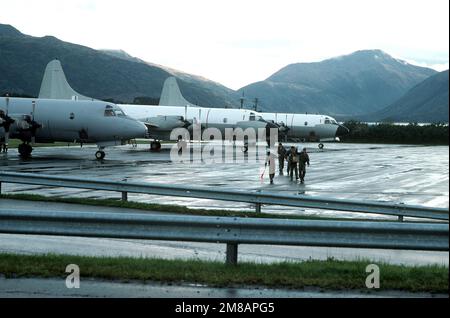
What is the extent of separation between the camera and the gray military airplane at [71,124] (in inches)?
1522

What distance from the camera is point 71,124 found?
38.7 m

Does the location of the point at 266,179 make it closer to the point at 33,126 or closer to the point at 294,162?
the point at 294,162

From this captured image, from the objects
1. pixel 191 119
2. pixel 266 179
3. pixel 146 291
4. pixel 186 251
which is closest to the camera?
pixel 146 291

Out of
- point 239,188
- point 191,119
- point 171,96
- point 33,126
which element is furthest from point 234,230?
point 171,96

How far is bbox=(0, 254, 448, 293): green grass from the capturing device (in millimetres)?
8188

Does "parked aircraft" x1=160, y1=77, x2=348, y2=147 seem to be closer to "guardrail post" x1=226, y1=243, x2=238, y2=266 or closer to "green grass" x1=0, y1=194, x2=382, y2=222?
"green grass" x1=0, y1=194, x2=382, y2=222

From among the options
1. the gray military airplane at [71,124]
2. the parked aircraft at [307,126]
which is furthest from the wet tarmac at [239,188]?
the parked aircraft at [307,126]

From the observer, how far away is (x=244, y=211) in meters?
17.9

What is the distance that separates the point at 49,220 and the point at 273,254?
4.45 meters

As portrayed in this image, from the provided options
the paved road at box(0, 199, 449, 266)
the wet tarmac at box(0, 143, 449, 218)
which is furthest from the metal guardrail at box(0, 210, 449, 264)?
the wet tarmac at box(0, 143, 449, 218)

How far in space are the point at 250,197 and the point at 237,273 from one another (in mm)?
8994

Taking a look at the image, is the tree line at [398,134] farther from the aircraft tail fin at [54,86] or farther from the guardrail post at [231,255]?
the guardrail post at [231,255]
